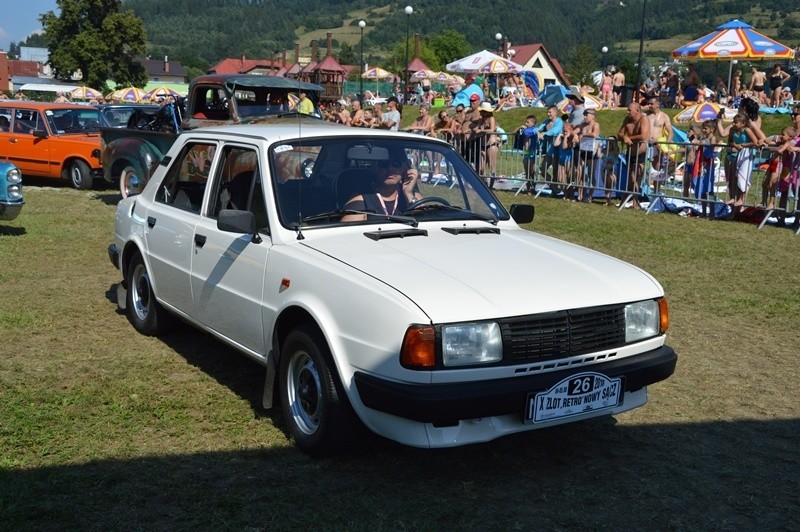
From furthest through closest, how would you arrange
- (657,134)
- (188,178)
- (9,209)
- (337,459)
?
(657,134) → (9,209) → (188,178) → (337,459)

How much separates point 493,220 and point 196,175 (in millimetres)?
2074

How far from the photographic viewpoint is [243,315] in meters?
5.05

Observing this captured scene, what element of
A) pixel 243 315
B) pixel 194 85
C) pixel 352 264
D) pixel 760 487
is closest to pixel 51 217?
pixel 194 85

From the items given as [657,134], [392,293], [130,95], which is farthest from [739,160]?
[130,95]

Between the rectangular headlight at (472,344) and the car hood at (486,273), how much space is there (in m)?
0.05

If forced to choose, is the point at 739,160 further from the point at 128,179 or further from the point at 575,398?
the point at 575,398

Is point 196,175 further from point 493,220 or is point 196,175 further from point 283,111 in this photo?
point 283,111

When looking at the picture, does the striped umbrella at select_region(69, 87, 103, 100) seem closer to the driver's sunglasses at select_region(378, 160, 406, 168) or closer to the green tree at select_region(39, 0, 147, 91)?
the green tree at select_region(39, 0, 147, 91)

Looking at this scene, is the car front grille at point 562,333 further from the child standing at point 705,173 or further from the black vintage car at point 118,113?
the black vintage car at point 118,113

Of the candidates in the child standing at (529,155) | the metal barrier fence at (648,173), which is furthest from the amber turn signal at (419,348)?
the child standing at (529,155)

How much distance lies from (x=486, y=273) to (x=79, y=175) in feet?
46.6

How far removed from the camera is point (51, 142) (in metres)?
16.8

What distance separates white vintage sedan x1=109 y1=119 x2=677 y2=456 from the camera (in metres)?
3.94

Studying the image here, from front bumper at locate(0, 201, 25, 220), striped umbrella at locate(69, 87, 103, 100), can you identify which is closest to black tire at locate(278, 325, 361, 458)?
front bumper at locate(0, 201, 25, 220)
